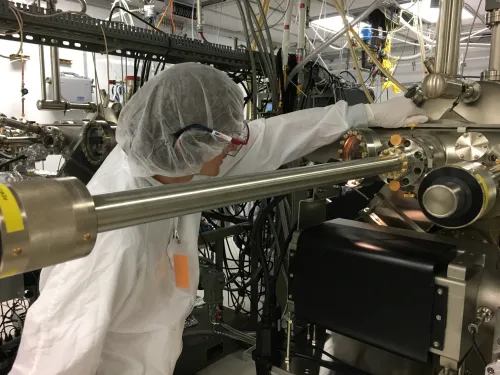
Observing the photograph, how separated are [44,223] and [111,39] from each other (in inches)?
40.8

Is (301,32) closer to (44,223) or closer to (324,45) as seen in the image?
(324,45)

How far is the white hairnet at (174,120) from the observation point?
2.99 ft

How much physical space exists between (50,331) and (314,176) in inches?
26.5

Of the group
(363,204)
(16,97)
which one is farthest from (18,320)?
(16,97)

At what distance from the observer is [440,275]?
749 millimetres

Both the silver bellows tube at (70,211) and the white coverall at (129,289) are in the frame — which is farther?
the white coverall at (129,289)

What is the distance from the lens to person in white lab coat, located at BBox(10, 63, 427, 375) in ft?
2.76

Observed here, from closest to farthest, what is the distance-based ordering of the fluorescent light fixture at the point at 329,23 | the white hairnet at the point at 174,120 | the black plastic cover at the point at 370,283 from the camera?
1. the black plastic cover at the point at 370,283
2. the white hairnet at the point at 174,120
3. the fluorescent light fixture at the point at 329,23

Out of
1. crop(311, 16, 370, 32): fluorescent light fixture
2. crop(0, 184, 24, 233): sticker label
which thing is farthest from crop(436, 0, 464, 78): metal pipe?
crop(311, 16, 370, 32): fluorescent light fixture

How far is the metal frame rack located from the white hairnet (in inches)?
13.2

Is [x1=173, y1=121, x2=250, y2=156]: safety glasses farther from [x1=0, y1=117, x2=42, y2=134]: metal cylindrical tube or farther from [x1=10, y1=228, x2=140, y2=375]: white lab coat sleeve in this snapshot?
[x1=0, y1=117, x2=42, y2=134]: metal cylindrical tube

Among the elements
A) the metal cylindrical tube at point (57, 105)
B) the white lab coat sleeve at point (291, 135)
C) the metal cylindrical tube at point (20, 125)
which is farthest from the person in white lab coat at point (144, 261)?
the metal cylindrical tube at point (57, 105)

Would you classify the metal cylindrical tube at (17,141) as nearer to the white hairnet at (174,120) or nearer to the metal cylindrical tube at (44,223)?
the white hairnet at (174,120)

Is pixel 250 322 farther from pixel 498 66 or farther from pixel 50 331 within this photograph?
pixel 498 66
